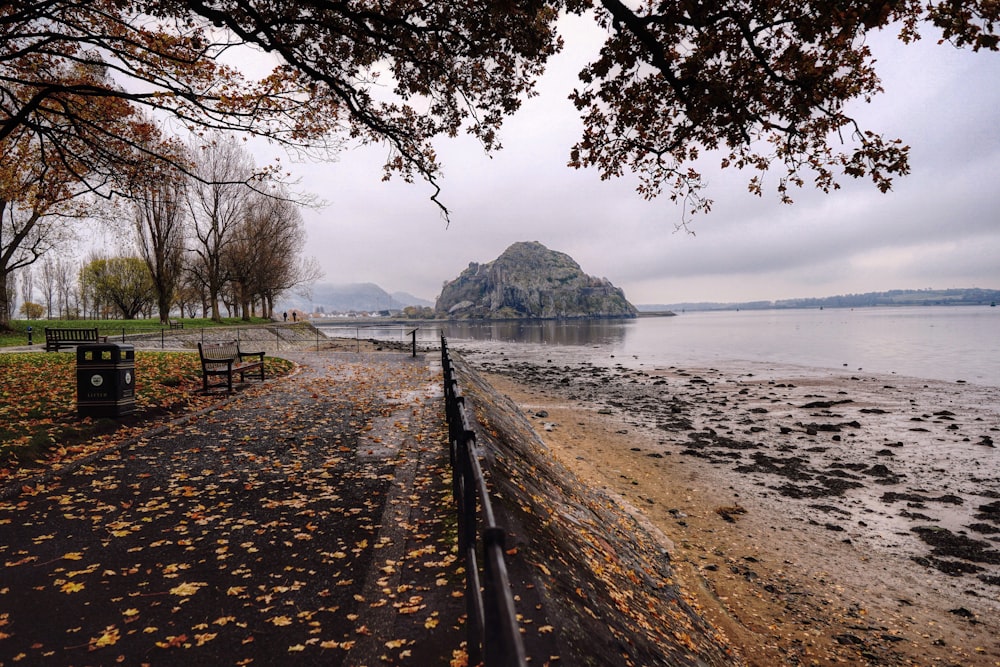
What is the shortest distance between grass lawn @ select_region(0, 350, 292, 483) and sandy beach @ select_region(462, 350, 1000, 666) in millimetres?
9073

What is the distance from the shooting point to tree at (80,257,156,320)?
5509 centimetres

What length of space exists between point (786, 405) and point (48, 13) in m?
27.6

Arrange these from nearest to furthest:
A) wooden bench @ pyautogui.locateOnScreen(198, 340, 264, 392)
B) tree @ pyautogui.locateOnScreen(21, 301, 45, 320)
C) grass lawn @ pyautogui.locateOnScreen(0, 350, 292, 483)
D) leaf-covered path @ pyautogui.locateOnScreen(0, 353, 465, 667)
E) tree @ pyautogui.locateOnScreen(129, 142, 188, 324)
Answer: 1. leaf-covered path @ pyautogui.locateOnScreen(0, 353, 465, 667)
2. grass lawn @ pyautogui.locateOnScreen(0, 350, 292, 483)
3. wooden bench @ pyautogui.locateOnScreen(198, 340, 264, 392)
4. tree @ pyautogui.locateOnScreen(129, 142, 188, 324)
5. tree @ pyautogui.locateOnScreen(21, 301, 45, 320)

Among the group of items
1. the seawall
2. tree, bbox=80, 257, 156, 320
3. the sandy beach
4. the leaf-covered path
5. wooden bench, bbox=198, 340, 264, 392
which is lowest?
the sandy beach

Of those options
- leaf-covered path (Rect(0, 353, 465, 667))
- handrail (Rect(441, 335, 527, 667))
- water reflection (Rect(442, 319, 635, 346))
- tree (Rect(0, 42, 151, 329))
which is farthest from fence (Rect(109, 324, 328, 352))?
water reflection (Rect(442, 319, 635, 346))

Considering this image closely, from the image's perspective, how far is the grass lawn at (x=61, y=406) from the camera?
6.66 metres

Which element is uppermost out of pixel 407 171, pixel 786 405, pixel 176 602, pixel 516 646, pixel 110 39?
pixel 110 39

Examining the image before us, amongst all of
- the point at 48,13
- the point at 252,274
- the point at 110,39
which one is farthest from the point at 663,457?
the point at 252,274

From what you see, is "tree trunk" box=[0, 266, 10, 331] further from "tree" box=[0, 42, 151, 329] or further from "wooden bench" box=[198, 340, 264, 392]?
"wooden bench" box=[198, 340, 264, 392]

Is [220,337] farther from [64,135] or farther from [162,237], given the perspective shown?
[64,135]

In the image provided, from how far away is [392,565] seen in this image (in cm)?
388

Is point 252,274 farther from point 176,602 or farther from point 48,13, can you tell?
point 176,602

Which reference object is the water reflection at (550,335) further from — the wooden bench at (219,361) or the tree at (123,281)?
the wooden bench at (219,361)

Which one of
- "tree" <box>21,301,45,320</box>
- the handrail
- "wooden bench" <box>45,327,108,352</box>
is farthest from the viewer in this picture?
"tree" <box>21,301,45,320</box>
